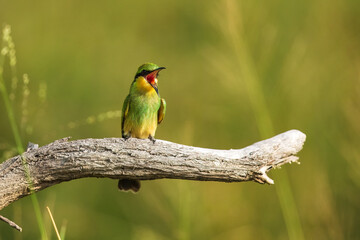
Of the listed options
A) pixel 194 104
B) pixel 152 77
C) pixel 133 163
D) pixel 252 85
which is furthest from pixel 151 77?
pixel 194 104

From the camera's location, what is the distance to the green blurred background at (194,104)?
4215mm

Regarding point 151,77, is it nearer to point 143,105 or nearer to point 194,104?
point 143,105

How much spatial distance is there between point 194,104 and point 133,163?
10.1ft

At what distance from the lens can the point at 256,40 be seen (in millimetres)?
3180

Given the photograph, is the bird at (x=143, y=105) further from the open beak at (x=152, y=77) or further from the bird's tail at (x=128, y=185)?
the bird's tail at (x=128, y=185)

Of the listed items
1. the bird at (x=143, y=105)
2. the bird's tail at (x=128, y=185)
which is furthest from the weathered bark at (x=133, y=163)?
the bird at (x=143, y=105)

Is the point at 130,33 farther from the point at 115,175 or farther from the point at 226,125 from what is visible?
the point at 115,175

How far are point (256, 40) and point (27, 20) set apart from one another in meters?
2.98

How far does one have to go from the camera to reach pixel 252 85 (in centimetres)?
274

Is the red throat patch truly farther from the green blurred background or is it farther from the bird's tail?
the green blurred background

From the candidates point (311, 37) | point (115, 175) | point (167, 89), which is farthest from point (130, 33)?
point (115, 175)

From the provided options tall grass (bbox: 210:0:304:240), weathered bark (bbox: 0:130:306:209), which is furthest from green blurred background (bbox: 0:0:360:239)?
weathered bark (bbox: 0:130:306:209)

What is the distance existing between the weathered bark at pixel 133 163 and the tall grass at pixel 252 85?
604 millimetres

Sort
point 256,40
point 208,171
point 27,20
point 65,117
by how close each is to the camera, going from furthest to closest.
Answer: point 27,20
point 65,117
point 256,40
point 208,171
